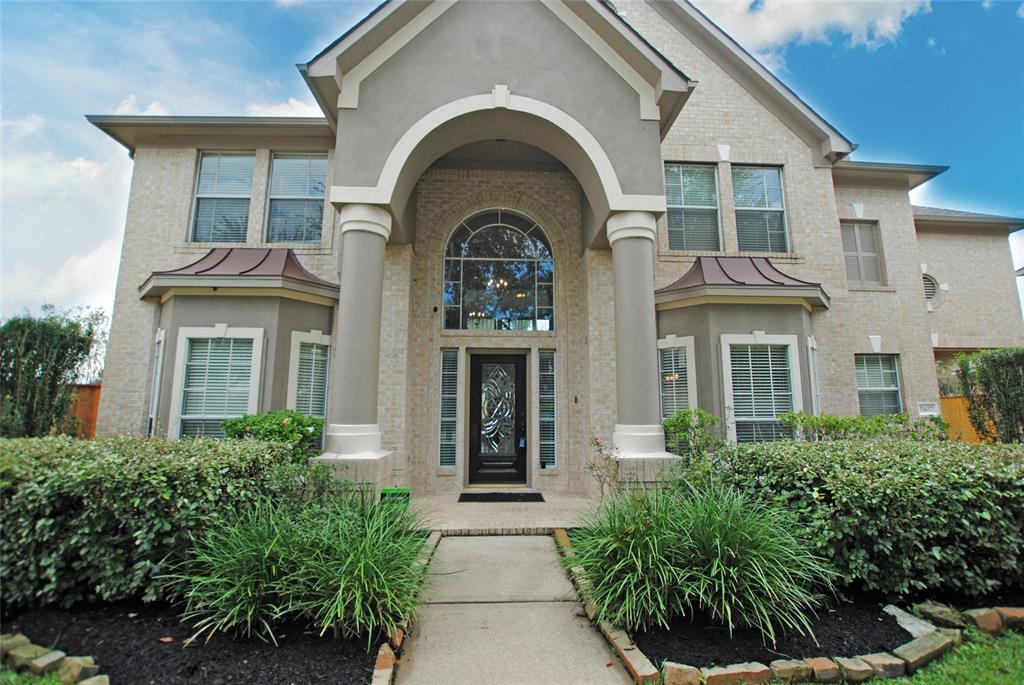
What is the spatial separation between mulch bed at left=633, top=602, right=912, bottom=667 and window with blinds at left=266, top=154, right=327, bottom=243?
830 centimetres

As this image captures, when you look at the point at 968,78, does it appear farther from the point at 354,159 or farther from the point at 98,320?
the point at 98,320

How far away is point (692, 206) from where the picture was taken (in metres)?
9.35

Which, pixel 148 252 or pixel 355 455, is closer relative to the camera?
pixel 355 455

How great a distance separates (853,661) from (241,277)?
818 centimetres

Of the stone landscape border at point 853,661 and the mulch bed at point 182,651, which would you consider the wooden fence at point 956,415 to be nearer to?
the stone landscape border at point 853,661

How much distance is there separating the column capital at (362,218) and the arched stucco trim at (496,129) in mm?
107

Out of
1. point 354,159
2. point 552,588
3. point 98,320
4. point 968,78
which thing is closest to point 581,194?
point 354,159

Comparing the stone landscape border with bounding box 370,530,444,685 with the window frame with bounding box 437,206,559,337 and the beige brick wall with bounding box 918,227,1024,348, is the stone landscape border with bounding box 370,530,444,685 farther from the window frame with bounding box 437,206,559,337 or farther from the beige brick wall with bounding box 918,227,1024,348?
the beige brick wall with bounding box 918,227,1024,348

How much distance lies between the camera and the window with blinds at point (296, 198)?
8.93 meters

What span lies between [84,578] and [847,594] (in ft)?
18.1

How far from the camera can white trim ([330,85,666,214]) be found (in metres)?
6.68

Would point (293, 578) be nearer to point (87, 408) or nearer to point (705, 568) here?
point (705, 568)

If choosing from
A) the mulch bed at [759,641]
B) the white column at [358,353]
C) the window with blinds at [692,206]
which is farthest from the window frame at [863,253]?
the white column at [358,353]

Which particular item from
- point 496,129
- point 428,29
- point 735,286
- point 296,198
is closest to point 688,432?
point 735,286
